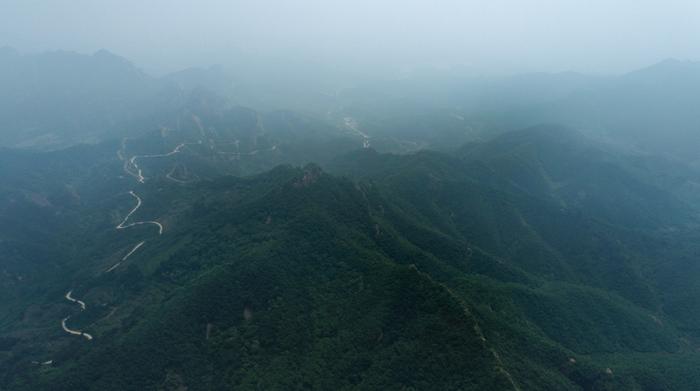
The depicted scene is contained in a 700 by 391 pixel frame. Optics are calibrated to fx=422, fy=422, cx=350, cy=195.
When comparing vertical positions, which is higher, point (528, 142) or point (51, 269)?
point (528, 142)

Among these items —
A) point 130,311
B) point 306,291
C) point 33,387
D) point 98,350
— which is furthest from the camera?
point 130,311

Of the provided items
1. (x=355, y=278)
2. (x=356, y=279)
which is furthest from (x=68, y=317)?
(x=356, y=279)

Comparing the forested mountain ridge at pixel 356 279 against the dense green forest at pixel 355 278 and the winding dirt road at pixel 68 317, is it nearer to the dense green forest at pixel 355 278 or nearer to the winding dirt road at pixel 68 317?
the dense green forest at pixel 355 278

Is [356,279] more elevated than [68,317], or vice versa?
[356,279]

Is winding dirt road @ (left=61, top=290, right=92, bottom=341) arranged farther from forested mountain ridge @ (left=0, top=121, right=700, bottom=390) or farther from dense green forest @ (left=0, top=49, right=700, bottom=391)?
forested mountain ridge @ (left=0, top=121, right=700, bottom=390)

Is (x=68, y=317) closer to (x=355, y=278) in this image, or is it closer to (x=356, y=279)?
(x=355, y=278)

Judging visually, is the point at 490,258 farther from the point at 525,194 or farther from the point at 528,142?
the point at 528,142

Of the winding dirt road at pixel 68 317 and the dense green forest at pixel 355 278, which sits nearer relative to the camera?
the dense green forest at pixel 355 278

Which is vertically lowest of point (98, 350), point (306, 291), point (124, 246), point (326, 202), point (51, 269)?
point (51, 269)

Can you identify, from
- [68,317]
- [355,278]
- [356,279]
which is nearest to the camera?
[356,279]

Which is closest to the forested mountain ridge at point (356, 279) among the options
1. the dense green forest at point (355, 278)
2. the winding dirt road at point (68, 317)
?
the dense green forest at point (355, 278)

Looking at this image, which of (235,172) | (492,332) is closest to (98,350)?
(492,332)
